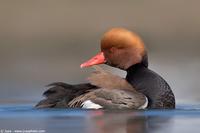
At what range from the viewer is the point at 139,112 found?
991 cm

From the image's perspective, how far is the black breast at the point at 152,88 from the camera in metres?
10.3

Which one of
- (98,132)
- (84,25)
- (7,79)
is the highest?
(84,25)

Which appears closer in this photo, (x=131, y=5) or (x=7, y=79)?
(x=7, y=79)

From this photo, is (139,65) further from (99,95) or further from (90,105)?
(90,105)

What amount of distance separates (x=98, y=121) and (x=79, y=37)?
681 cm

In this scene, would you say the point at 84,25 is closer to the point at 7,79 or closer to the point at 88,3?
the point at 88,3

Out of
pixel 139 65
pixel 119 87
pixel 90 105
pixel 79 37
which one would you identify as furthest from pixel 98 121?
pixel 79 37

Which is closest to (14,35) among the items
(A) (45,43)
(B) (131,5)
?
(A) (45,43)

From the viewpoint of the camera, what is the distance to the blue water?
863 centimetres

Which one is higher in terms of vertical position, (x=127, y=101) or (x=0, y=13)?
(x=0, y=13)

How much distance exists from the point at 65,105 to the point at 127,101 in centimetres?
55

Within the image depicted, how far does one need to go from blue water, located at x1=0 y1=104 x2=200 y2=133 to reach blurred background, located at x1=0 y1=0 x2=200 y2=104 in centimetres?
276

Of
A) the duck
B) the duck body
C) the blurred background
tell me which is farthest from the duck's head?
the blurred background

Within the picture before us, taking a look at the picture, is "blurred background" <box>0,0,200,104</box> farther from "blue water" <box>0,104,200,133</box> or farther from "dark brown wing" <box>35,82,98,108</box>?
"blue water" <box>0,104,200,133</box>
